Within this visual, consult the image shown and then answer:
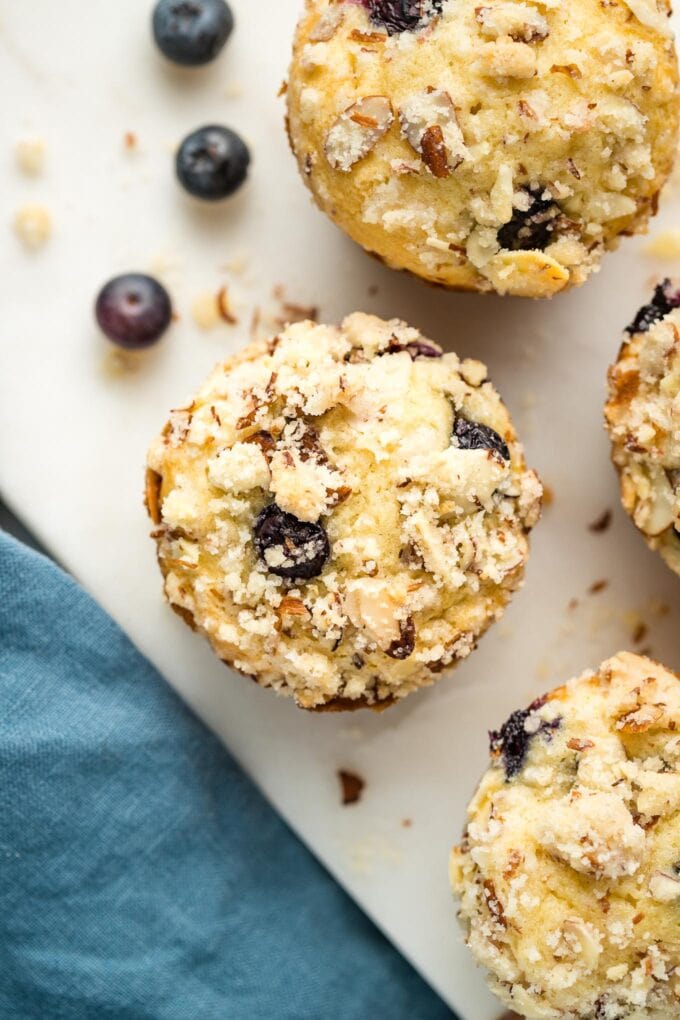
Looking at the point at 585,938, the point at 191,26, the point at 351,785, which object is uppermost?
the point at 191,26

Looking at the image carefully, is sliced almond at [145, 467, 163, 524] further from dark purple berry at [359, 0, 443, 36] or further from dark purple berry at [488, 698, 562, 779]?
dark purple berry at [359, 0, 443, 36]

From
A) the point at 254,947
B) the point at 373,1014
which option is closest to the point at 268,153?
the point at 254,947

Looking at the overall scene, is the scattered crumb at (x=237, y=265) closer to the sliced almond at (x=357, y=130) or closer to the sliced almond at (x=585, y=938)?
the sliced almond at (x=357, y=130)

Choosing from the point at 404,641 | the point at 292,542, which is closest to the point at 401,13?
the point at 292,542

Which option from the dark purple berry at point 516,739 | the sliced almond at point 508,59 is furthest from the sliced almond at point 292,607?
the sliced almond at point 508,59

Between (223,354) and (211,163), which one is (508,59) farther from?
(223,354)

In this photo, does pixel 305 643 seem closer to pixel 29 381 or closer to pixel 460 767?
pixel 460 767
